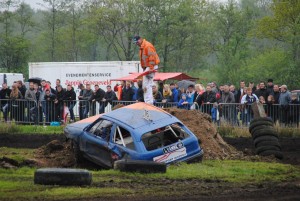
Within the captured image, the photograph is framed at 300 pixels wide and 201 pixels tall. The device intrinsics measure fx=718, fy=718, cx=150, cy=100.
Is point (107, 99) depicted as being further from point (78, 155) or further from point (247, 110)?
point (78, 155)

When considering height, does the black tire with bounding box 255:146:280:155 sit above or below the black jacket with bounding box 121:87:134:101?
below

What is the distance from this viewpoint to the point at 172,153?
1528cm

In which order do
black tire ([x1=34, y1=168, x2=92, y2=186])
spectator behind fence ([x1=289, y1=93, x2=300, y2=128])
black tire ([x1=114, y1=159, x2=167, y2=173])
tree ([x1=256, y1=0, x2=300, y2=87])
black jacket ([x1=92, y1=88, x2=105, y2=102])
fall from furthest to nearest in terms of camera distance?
tree ([x1=256, y1=0, x2=300, y2=87]) → black jacket ([x1=92, y1=88, x2=105, y2=102]) → spectator behind fence ([x1=289, y1=93, x2=300, y2=128]) → black tire ([x1=114, y1=159, x2=167, y2=173]) → black tire ([x1=34, y1=168, x2=92, y2=186])

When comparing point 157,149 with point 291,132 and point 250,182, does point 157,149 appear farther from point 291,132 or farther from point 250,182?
point 291,132

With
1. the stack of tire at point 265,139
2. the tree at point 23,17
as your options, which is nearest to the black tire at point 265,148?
the stack of tire at point 265,139

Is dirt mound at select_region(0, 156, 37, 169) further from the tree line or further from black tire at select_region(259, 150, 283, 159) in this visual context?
the tree line

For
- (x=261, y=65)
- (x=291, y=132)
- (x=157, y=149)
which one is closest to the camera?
(x=157, y=149)

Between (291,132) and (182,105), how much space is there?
406cm

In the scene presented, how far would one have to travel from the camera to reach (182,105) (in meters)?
25.8

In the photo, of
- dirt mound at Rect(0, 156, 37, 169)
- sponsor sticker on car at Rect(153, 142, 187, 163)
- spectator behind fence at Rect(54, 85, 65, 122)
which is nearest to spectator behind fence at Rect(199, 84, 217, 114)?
spectator behind fence at Rect(54, 85, 65, 122)

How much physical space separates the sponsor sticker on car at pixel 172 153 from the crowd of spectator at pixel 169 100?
9162 mm

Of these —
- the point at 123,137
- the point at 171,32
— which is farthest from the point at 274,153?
the point at 171,32

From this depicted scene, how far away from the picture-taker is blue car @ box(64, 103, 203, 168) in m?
15.1

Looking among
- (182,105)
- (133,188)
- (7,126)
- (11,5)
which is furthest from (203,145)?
(11,5)
